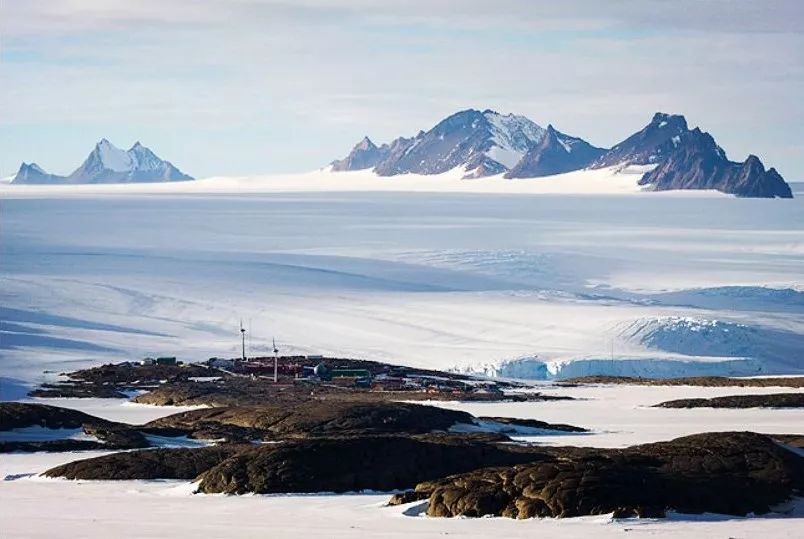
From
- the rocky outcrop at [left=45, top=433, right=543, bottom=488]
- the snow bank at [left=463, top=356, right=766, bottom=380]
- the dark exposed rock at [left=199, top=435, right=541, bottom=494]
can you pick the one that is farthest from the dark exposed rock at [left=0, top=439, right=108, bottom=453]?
the snow bank at [left=463, top=356, right=766, bottom=380]

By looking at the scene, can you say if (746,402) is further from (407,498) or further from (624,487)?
(624,487)

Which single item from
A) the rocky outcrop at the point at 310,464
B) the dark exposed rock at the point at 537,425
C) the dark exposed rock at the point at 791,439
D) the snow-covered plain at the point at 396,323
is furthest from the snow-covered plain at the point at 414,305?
the dark exposed rock at the point at 791,439

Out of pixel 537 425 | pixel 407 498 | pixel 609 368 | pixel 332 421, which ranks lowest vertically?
pixel 609 368

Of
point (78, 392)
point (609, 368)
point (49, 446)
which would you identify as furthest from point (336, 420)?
point (609, 368)

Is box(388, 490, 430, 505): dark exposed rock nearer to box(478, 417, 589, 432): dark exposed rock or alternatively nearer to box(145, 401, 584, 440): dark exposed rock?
box(145, 401, 584, 440): dark exposed rock

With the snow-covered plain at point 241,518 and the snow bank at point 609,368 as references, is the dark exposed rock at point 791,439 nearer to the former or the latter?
the snow-covered plain at point 241,518

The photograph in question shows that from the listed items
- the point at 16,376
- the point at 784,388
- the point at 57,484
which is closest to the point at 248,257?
the point at 16,376
